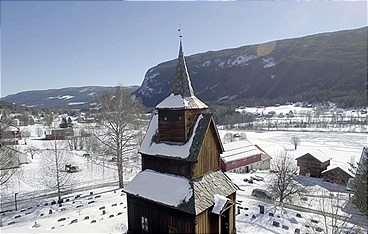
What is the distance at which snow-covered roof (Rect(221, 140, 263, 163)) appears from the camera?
47781 millimetres

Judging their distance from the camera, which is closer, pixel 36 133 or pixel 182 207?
pixel 182 207

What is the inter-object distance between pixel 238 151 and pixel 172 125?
36.6 meters

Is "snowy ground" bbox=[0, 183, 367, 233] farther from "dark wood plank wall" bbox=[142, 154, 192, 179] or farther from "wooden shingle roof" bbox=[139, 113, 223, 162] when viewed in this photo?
"wooden shingle roof" bbox=[139, 113, 223, 162]

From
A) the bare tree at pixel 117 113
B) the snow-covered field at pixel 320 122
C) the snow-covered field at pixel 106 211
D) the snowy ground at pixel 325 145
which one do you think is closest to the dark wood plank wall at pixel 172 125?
the snow-covered field at pixel 106 211

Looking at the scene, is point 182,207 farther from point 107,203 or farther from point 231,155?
point 231,155

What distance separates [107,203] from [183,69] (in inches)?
643

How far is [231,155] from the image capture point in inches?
1923

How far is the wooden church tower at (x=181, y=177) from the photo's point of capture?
48.6 feet

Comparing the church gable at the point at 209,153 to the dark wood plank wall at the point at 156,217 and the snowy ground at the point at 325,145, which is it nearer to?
the dark wood plank wall at the point at 156,217

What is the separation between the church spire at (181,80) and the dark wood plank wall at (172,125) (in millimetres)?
1363

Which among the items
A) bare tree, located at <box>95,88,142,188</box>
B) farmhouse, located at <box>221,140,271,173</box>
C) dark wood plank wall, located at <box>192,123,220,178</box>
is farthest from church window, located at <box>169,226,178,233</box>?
farmhouse, located at <box>221,140,271,173</box>

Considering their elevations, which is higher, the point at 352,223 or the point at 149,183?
the point at 149,183

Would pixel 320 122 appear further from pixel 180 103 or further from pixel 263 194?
pixel 180 103

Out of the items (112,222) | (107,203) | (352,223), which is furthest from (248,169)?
(112,222)
